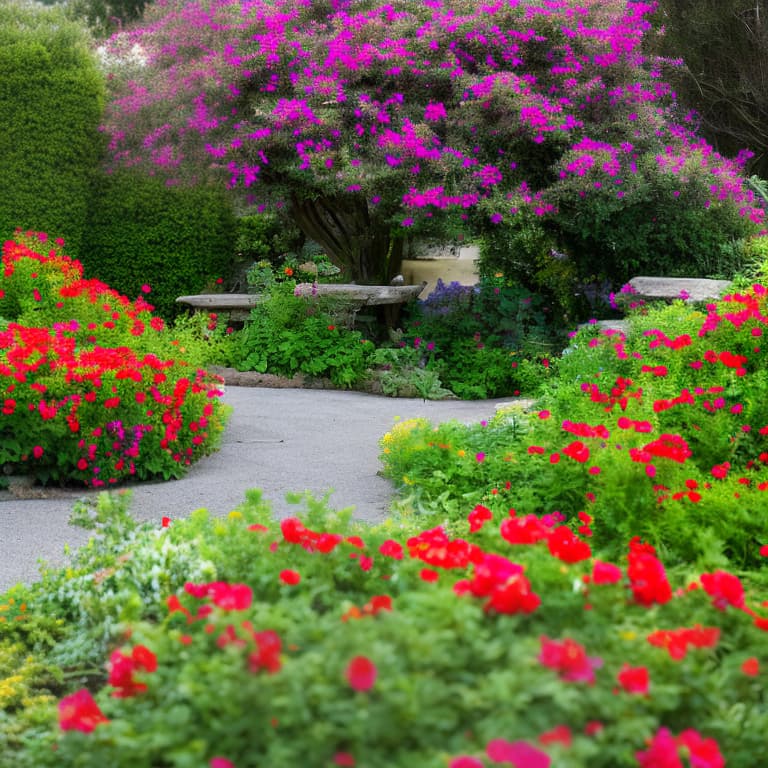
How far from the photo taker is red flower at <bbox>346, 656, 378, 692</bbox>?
5.01 feet

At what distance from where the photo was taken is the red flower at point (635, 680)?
172 cm

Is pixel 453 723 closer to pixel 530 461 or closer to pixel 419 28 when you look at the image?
pixel 530 461

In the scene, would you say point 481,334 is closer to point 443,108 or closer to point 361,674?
point 443,108

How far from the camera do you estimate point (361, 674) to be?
153 centimetres

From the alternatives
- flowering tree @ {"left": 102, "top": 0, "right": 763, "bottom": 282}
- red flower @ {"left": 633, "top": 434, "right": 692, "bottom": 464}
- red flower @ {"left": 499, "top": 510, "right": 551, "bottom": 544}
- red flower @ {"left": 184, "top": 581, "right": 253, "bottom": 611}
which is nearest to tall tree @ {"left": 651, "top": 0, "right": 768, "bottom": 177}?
flowering tree @ {"left": 102, "top": 0, "right": 763, "bottom": 282}

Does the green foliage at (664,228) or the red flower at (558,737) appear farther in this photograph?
the green foliage at (664,228)

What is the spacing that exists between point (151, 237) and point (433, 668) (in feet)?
35.5

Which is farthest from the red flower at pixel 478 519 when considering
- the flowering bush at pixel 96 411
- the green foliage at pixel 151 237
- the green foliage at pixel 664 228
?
the green foliage at pixel 151 237

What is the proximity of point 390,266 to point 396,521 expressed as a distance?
758 centimetres

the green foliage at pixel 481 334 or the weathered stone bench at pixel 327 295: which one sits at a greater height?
the weathered stone bench at pixel 327 295

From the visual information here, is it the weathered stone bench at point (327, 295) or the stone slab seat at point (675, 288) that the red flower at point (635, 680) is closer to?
the stone slab seat at point (675, 288)

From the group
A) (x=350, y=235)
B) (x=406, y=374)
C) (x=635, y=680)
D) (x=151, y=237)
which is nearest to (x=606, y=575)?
(x=635, y=680)

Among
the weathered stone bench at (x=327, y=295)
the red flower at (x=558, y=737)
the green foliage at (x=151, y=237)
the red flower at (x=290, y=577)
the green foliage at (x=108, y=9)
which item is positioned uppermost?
the green foliage at (x=108, y=9)

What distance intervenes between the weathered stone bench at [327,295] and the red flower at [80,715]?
8.49 meters
